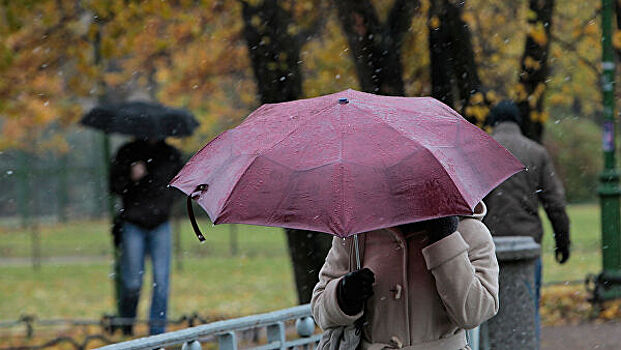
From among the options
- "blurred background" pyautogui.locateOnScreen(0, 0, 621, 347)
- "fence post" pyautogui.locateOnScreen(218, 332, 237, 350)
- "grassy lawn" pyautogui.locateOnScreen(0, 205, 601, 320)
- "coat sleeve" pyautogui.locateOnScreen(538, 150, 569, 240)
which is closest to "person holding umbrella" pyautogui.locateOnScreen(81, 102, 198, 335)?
"blurred background" pyautogui.locateOnScreen(0, 0, 621, 347)

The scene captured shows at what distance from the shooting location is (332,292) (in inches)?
128

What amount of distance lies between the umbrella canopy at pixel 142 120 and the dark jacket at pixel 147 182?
0.42 ft

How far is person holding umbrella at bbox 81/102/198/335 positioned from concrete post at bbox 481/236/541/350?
274 centimetres

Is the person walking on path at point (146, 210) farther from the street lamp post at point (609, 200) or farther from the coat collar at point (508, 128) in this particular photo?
the street lamp post at point (609, 200)

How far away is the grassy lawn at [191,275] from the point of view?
48.7 feet

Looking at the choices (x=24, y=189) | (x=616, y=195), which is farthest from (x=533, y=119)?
(x=24, y=189)

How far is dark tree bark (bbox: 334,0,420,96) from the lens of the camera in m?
8.83

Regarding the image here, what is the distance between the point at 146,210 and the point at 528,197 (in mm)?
3173

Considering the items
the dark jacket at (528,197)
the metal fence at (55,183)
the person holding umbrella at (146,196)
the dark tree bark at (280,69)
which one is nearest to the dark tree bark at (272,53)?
the dark tree bark at (280,69)

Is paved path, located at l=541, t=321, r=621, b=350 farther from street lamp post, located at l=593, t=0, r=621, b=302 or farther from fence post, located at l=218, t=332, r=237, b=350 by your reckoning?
fence post, located at l=218, t=332, r=237, b=350

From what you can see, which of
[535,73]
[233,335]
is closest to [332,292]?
[233,335]

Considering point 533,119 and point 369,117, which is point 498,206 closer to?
point 533,119

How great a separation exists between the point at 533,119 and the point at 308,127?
7271 mm

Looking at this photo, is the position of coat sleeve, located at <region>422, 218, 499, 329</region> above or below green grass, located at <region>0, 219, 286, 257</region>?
below
